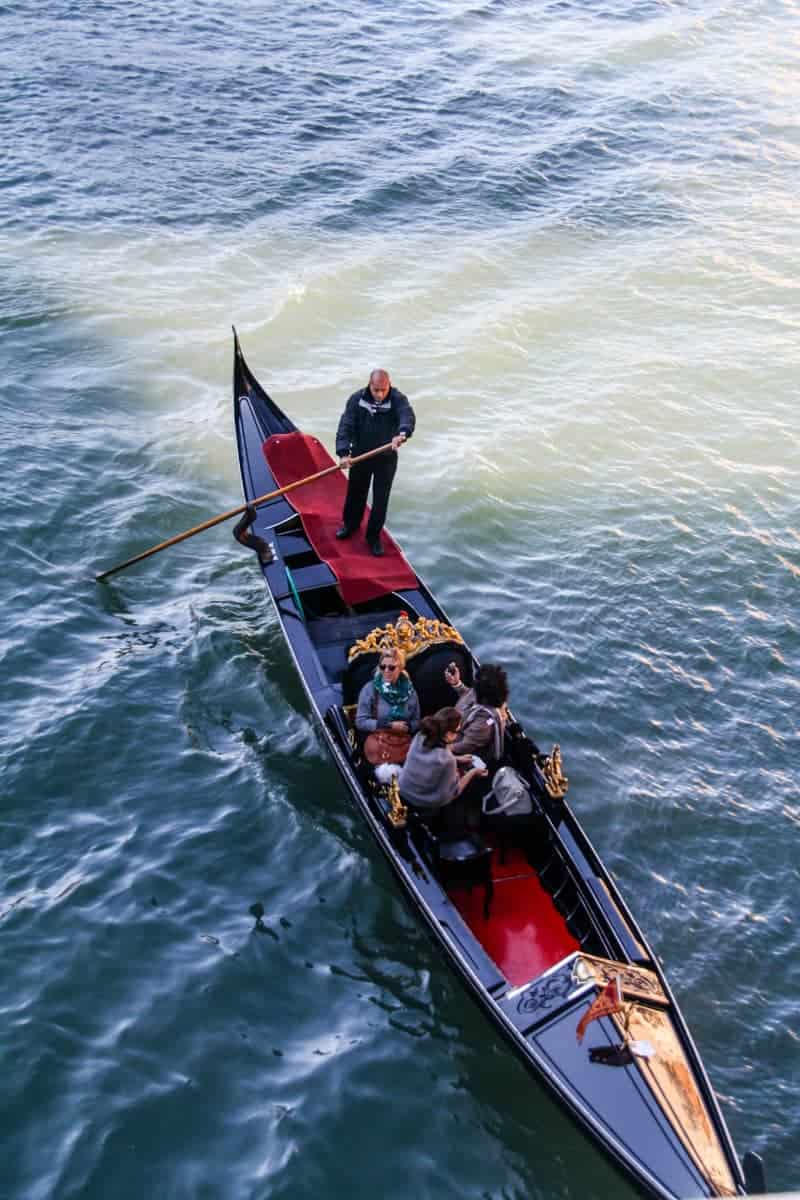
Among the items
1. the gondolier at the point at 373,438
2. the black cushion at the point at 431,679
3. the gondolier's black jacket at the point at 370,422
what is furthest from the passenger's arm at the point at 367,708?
the gondolier's black jacket at the point at 370,422

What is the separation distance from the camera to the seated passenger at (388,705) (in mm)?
7617

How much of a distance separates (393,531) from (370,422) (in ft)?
7.23

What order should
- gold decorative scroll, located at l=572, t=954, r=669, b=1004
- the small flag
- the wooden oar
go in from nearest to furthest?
1. the small flag
2. gold decorative scroll, located at l=572, t=954, r=669, b=1004
3. the wooden oar

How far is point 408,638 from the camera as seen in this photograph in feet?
26.8

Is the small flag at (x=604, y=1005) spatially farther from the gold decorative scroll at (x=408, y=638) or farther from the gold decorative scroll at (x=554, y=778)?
the gold decorative scroll at (x=408, y=638)

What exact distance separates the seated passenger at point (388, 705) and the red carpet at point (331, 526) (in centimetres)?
151

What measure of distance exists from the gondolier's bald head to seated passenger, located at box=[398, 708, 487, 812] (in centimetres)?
313

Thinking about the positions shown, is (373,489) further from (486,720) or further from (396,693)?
(486,720)

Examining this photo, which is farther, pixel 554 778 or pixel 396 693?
pixel 396 693

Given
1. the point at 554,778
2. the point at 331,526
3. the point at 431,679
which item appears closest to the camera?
the point at 554,778

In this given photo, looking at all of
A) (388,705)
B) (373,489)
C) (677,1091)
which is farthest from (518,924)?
(373,489)

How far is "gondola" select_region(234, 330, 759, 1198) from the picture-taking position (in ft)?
18.2

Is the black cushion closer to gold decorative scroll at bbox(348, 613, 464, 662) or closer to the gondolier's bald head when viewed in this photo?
gold decorative scroll at bbox(348, 613, 464, 662)

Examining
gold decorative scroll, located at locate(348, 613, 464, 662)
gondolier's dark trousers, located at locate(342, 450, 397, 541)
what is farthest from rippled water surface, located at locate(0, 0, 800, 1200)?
gondolier's dark trousers, located at locate(342, 450, 397, 541)
